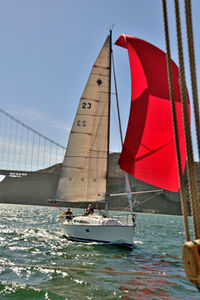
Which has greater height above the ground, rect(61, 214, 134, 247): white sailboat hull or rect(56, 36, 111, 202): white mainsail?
rect(56, 36, 111, 202): white mainsail

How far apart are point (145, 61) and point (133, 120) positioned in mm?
2085

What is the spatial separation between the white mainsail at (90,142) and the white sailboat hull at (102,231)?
1830 mm

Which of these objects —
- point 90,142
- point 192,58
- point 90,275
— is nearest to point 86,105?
point 90,142

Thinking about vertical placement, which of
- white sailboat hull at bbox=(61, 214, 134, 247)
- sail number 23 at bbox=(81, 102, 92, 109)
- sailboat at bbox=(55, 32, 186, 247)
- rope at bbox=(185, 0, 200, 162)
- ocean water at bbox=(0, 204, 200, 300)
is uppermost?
sail number 23 at bbox=(81, 102, 92, 109)

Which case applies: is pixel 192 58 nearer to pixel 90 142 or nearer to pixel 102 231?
pixel 102 231

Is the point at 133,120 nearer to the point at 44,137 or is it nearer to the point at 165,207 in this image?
the point at 44,137

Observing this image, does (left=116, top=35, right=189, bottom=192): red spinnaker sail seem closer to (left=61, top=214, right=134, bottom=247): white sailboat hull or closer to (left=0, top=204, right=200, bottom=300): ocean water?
(left=0, top=204, right=200, bottom=300): ocean water

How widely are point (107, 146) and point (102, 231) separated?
162 inches

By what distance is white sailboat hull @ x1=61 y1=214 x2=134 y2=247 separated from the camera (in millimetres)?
11320

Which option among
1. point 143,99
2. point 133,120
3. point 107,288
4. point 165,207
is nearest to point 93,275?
point 107,288

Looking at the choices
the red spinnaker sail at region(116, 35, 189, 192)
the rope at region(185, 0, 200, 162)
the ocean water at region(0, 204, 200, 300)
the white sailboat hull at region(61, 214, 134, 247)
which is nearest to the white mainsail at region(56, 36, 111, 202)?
the white sailboat hull at region(61, 214, 134, 247)

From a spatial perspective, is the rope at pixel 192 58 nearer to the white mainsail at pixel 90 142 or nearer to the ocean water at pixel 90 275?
the ocean water at pixel 90 275

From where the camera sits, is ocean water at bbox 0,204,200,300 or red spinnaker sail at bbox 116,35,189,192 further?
red spinnaker sail at bbox 116,35,189,192

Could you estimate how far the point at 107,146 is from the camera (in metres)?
14.0
